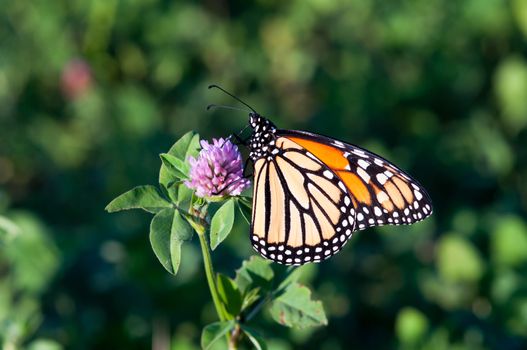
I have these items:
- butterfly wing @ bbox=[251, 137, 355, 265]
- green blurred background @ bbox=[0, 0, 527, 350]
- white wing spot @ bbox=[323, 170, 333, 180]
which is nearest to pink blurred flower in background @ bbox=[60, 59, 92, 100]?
green blurred background @ bbox=[0, 0, 527, 350]

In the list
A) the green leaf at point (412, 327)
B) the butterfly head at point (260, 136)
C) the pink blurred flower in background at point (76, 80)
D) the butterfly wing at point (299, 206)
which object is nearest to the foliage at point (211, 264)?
the butterfly wing at point (299, 206)

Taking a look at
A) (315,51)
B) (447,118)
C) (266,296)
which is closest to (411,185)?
(266,296)

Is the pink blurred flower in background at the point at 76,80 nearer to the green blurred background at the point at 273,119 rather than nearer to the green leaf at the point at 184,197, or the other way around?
the green blurred background at the point at 273,119

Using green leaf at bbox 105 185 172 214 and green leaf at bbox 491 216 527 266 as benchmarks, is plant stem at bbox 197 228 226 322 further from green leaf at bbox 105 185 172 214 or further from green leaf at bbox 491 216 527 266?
green leaf at bbox 491 216 527 266

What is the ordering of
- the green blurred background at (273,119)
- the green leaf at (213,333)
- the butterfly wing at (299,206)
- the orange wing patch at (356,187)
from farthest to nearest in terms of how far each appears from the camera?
the green blurred background at (273,119) → the orange wing patch at (356,187) → the butterfly wing at (299,206) → the green leaf at (213,333)

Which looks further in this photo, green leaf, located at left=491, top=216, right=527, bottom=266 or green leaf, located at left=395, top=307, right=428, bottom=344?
green leaf, located at left=491, top=216, right=527, bottom=266

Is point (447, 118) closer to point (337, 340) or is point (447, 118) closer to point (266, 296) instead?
point (337, 340)
